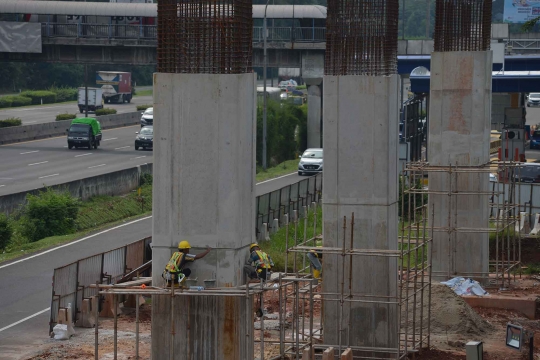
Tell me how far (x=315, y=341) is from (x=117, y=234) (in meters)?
14.1

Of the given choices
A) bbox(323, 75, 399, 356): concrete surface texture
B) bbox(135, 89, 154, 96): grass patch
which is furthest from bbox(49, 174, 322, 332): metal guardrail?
bbox(135, 89, 154, 96): grass patch

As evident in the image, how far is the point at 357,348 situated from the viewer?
19172mm

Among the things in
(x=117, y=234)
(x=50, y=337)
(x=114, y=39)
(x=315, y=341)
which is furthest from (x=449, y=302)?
(x=114, y=39)

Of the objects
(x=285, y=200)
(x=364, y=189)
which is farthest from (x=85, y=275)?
(x=285, y=200)

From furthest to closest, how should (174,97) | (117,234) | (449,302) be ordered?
1. (117,234)
2. (449,302)
3. (174,97)

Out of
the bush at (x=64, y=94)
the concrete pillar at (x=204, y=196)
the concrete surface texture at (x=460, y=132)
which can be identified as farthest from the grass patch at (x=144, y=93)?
the concrete pillar at (x=204, y=196)

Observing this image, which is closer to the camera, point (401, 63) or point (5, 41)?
point (401, 63)

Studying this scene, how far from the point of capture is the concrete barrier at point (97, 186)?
35.9 metres

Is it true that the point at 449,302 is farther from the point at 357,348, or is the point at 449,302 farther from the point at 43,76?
the point at 43,76

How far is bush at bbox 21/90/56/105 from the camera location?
92.4 metres

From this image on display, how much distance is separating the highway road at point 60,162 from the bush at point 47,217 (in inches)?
271

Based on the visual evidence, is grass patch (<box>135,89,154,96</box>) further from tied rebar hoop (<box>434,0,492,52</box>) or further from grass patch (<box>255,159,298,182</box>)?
tied rebar hoop (<box>434,0,492,52</box>)

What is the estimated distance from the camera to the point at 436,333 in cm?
2177

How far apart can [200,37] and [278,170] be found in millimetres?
38250
